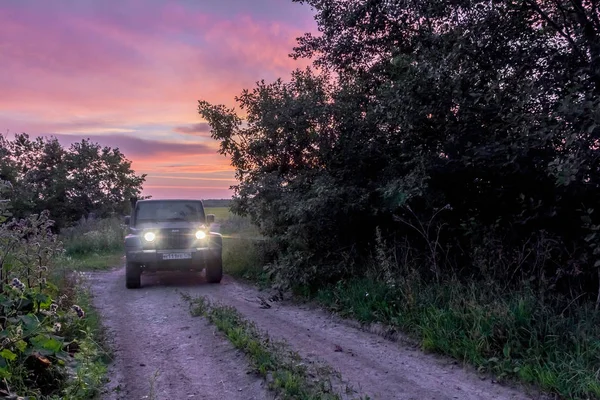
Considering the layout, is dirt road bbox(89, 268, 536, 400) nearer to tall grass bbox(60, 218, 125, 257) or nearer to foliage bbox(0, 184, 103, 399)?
foliage bbox(0, 184, 103, 399)

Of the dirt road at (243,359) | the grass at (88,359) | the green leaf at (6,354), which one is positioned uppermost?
the green leaf at (6,354)

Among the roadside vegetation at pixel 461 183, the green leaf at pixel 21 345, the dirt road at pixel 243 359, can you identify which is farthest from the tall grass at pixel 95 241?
the green leaf at pixel 21 345

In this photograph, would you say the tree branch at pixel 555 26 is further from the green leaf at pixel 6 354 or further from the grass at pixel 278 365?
the green leaf at pixel 6 354

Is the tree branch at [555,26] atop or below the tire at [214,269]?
atop

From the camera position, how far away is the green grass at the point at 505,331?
4.50m

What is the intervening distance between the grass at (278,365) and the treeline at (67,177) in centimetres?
2160

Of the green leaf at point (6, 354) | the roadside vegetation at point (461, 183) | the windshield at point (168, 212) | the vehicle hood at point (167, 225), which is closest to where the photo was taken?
the green leaf at point (6, 354)

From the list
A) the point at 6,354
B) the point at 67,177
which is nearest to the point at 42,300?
the point at 6,354

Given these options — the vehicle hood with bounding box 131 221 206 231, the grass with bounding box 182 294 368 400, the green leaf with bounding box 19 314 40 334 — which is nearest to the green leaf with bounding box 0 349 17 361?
the green leaf with bounding box 19 314 40 334

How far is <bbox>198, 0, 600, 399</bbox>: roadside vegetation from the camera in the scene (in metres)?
5.27

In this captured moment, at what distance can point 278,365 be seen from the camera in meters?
4.98

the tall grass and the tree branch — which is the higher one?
the tree branch

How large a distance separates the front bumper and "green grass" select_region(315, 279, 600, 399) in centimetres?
489

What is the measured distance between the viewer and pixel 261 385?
4.62 metres
